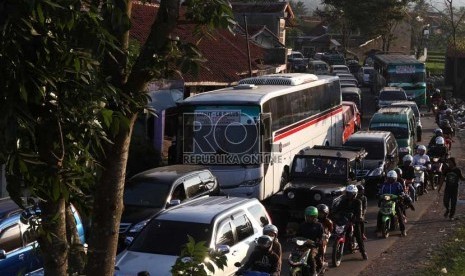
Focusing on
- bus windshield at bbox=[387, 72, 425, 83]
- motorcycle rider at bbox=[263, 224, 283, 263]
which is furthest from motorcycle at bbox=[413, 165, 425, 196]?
bus windshield at bbox=[387, 72, 425, 83]

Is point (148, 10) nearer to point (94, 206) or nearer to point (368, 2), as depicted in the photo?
point (94, 206)

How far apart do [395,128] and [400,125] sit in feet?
0.73

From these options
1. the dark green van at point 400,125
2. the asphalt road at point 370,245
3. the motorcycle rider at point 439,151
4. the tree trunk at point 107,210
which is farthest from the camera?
the dark green van at point 400,125

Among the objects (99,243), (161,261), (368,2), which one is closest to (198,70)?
(99,243)

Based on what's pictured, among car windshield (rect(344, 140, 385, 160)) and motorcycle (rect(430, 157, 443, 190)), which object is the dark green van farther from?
car windshield (rect(344, 140, 385, 160))

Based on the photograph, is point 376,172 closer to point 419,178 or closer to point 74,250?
point 419,178

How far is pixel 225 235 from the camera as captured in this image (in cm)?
1149

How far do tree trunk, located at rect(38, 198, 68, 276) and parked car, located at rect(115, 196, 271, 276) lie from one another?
6.67 metres

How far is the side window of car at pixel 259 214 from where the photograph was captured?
12.5 metres

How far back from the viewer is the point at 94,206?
427cm

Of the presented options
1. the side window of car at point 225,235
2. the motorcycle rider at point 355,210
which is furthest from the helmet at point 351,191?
the side window of car at point 225,235

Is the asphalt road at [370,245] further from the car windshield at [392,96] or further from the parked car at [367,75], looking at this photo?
the parked car at [367,75]

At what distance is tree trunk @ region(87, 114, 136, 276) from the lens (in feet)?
13.9

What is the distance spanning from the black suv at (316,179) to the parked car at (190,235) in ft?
15.2
